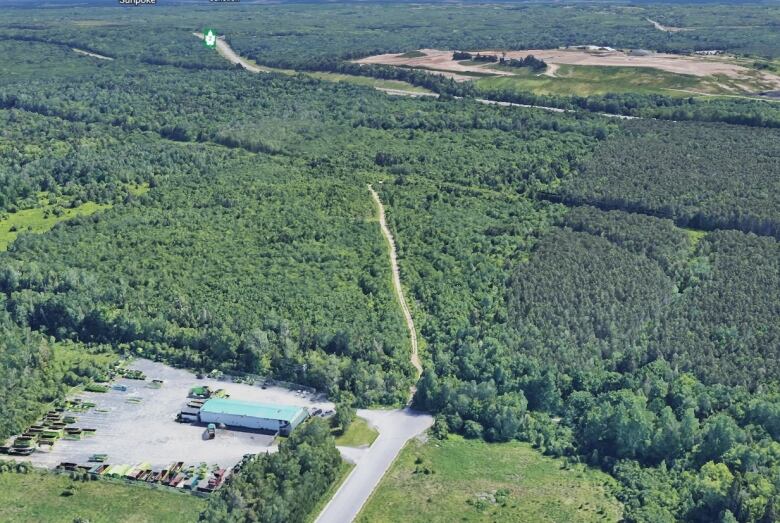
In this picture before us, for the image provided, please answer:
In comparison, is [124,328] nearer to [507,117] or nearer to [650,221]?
[650,221]

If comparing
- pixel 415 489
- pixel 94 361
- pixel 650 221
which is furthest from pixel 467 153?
pixel 415 489

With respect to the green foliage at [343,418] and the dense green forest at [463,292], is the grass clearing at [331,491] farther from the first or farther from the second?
the green foliage at [343,418]

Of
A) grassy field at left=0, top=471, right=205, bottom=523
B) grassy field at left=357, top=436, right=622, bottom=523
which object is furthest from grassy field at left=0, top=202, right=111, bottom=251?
grassy field at left=357, top=436, right=622, bottom=523

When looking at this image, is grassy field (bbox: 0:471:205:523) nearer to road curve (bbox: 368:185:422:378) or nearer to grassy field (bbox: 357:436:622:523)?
grassy field (bbox: 357:436:622:523)

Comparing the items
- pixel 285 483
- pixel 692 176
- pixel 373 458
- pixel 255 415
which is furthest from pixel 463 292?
pixel 692 176

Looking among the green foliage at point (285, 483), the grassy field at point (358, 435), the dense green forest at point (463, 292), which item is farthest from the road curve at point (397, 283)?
the green foliage at point (285, 483)

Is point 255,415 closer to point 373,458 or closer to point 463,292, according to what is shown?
point 373,458

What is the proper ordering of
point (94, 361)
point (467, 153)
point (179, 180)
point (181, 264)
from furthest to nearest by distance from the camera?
point (467, 153) → point (179, 180) → point (181, 264) → point (94, 361)
